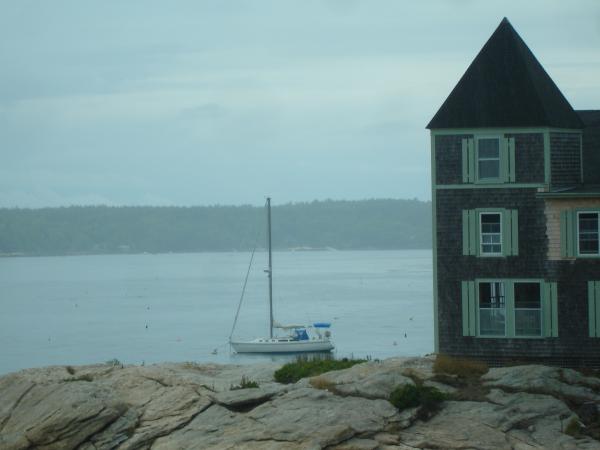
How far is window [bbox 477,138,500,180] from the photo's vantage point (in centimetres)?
3609

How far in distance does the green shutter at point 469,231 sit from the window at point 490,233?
0.23 m

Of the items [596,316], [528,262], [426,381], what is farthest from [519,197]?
[426,381]

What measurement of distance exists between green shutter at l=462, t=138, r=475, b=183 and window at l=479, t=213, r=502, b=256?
1.30 metres

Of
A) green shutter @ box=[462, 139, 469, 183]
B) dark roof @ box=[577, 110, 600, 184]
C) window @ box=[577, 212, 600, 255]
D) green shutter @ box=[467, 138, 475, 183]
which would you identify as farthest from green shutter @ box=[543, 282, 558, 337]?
green shutter @ box=[462, 139, 469, 183]

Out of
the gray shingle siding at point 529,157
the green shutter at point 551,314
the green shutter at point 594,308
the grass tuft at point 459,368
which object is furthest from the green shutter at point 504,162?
the grass tuft at point 459,368

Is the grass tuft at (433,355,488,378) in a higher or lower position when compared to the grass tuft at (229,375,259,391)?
higher

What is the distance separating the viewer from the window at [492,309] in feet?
117

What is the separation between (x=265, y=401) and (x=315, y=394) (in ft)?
5.42

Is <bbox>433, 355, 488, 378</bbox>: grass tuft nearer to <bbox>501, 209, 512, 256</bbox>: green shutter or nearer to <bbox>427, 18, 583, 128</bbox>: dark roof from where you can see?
<bbox>501, 209, 512, 256</bbox>: green shutter

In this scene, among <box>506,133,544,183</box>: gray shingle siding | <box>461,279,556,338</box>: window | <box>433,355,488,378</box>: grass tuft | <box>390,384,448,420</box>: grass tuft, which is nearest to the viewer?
<box>390,384,448,420</box>: grass tuft

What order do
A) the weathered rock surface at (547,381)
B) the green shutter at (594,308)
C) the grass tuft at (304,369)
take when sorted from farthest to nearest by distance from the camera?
the grass tuft at (304,369) < the green shutter at (594,308) < the weathered rock surface at (547,381)

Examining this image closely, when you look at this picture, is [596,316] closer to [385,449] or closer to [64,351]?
[385,449]

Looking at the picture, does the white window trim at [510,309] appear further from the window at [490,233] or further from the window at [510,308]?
the window at [490,233]

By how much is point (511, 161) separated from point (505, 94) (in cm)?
254
